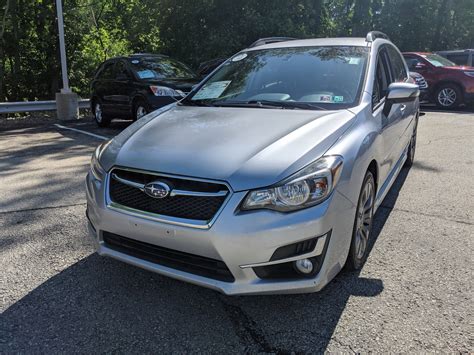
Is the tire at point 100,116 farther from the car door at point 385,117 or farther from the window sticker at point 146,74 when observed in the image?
the car door at point 385,117

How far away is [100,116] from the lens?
441 inches

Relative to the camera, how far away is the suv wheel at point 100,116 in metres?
11.1

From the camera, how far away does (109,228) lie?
2967 mm

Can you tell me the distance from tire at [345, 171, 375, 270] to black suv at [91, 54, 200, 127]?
6.19m

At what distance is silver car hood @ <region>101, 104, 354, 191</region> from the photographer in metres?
2.67

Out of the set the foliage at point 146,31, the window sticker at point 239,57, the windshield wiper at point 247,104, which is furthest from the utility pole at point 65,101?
the windshield wiper at point 247,104

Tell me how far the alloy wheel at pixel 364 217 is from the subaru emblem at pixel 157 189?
4.34ft

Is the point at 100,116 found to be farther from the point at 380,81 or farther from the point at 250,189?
the point at 250,189

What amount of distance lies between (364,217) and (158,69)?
25.1ft

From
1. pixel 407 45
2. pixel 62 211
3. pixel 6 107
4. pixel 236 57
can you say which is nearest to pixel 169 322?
pixel 62 211

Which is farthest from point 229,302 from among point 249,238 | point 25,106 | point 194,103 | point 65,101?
point 25,106

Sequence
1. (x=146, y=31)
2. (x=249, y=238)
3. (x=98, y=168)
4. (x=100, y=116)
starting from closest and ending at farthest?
(x=249, y=238) < (x=98, y=168) < (x=100, y=116) < (x=146, y=31)

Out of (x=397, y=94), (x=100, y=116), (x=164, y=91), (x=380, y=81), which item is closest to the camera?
(x=397, y=94)

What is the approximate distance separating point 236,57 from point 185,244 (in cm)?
277
